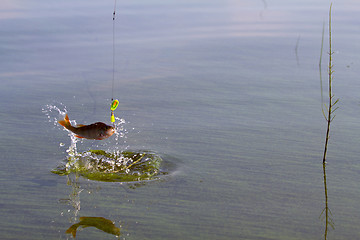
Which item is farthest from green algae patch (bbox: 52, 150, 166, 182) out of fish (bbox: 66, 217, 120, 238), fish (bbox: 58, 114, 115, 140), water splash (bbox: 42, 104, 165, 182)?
fish (bbox: 66, 217, 120, 238)

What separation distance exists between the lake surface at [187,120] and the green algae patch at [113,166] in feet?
0.39

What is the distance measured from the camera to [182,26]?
10539 mm

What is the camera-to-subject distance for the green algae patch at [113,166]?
457cm

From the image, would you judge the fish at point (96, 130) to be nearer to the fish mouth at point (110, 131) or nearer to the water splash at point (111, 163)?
the fish mouth at point (110, 131)

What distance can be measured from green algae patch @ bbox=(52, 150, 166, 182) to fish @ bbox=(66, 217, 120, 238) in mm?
769

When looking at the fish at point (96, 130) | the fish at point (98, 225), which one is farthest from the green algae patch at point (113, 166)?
the fish at point (98, 225)

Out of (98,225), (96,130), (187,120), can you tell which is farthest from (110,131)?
(187,120)

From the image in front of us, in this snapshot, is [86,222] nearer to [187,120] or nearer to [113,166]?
[113,166]

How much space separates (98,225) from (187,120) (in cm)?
238

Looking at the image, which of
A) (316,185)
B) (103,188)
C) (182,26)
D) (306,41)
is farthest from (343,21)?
(103,188)

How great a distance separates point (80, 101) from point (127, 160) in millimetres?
1801

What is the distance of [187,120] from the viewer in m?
5.84

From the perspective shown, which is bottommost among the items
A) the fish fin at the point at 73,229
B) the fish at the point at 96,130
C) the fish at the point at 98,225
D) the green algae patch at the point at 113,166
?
the fish fin at the point at 73,229

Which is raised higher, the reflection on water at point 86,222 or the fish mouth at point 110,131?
the fish mouth at point 110,131
